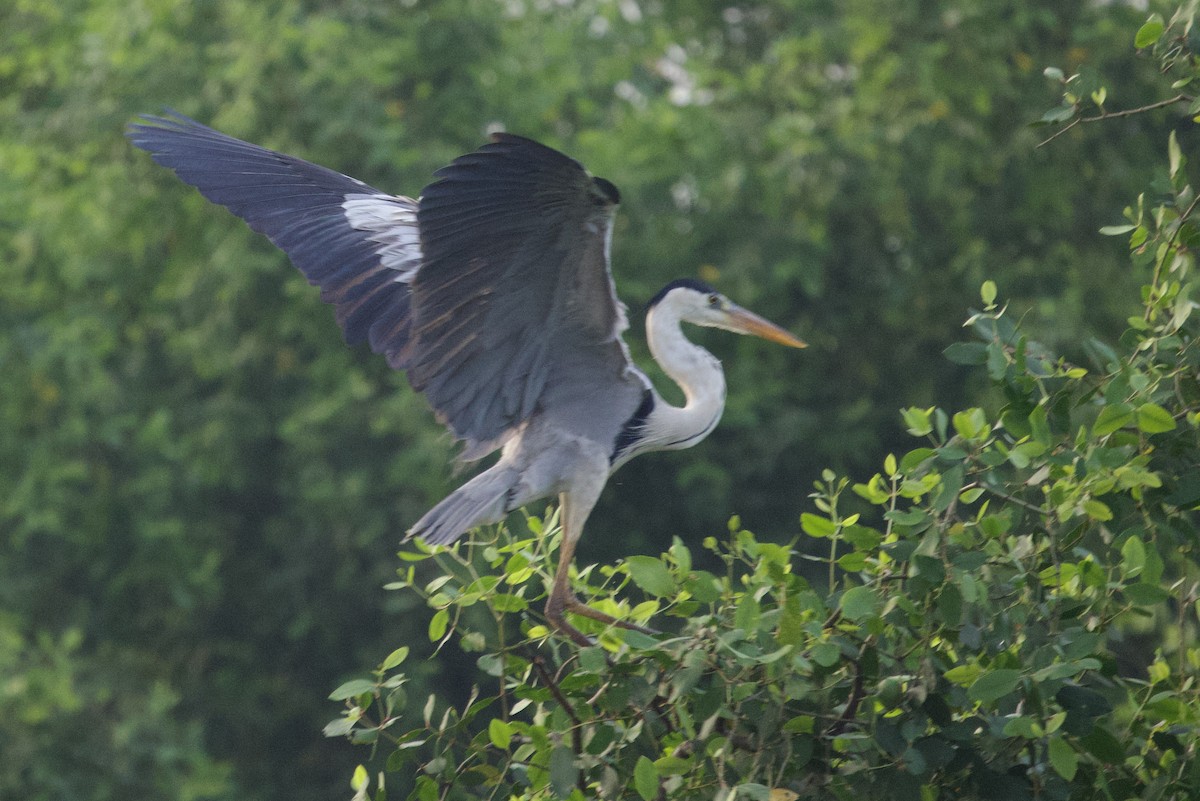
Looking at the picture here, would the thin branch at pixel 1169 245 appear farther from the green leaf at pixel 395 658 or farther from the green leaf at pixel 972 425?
the green leaf at pixel 395 658

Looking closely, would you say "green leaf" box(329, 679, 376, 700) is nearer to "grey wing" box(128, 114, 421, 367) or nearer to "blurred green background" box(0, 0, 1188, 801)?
"grey wing" box(128, 114, 421, 367)

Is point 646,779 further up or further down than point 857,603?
further down

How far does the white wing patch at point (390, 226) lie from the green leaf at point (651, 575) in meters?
1.85

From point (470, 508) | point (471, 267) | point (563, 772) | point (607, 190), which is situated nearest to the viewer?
point (563, 772)

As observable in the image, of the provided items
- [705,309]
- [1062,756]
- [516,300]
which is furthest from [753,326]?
[1062,756]

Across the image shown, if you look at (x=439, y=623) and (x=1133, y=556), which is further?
(x=439, y=623)

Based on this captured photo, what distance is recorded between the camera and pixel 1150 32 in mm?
2951

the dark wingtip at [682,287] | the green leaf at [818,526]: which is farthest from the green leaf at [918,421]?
the dark wingtip at [682,287]

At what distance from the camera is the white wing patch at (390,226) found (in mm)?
4496

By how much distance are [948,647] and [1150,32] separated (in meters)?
1.17

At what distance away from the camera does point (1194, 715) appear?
2645 mm

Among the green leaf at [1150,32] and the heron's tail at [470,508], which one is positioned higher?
the green leaf at [1150,32]

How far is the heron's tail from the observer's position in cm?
375

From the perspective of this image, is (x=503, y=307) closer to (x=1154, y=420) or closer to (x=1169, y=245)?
(x=1169, y=245)
